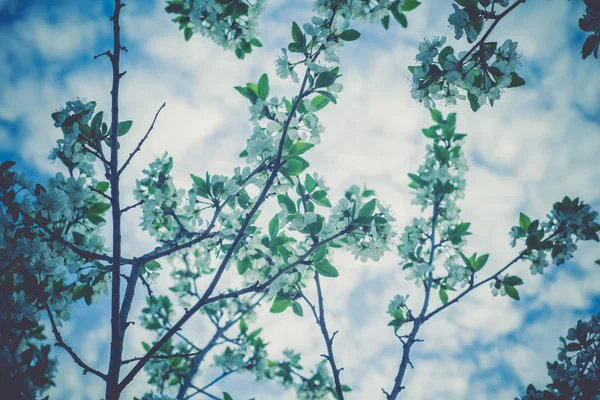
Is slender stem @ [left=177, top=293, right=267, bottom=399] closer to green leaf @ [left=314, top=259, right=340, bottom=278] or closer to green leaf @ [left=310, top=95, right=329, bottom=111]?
green leaf @ [left=314, top=259, right=340, bottom=278]

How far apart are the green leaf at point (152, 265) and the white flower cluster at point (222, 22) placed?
1984 mm

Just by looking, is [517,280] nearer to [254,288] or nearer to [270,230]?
[270,230]

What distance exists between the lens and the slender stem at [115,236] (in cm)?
204

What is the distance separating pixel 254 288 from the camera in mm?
2268

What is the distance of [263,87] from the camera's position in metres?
3.00

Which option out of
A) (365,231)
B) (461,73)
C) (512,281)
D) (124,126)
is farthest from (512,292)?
(124,126)

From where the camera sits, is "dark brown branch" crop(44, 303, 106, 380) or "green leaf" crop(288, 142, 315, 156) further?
"green leaf" crop(288, 142, 315, 156)

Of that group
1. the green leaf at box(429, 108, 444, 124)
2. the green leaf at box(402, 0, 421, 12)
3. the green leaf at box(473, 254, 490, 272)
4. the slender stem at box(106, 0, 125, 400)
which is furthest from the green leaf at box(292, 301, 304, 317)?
the green leaf at box(429, 108, 444, 124)

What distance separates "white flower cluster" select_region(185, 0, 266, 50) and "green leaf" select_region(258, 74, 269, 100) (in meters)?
0.33

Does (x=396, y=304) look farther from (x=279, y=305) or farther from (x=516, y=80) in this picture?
(x=516, y=80)

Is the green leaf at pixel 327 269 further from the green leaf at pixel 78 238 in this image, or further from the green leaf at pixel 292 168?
the green leaf at pixel 78 238

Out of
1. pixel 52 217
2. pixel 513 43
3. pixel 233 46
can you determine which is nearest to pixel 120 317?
pixel 52 217

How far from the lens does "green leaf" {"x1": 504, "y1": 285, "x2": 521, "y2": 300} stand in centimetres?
358

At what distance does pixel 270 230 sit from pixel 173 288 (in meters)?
3.31
